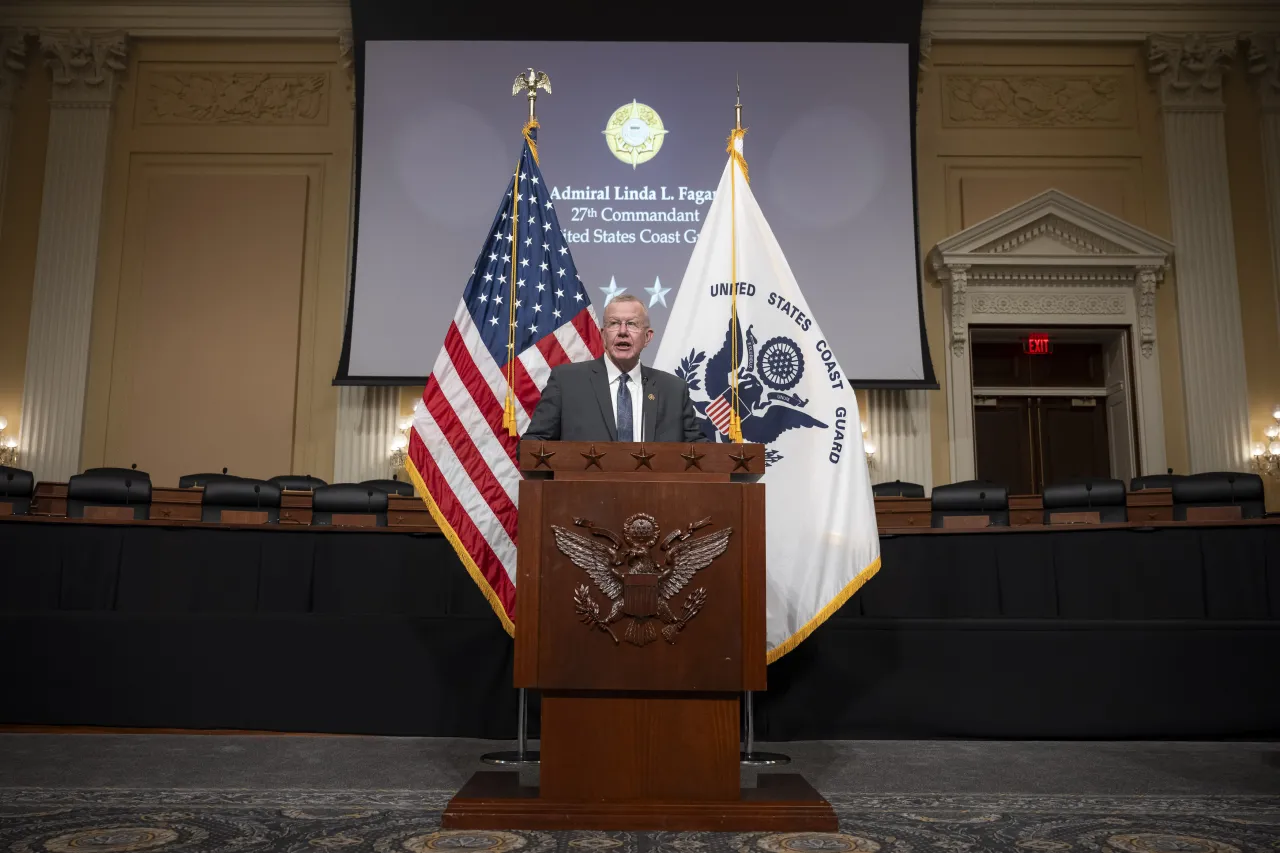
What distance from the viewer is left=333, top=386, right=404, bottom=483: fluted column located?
9.19m

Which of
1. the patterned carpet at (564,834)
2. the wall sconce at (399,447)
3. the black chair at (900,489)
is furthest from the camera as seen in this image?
the wall sconce at (399,447)

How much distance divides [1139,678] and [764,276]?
2.22 meters

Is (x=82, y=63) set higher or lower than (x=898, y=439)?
higher

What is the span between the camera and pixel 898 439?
9281 millimetres

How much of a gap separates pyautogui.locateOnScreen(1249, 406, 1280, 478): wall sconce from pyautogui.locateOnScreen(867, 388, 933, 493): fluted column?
3.03 meters

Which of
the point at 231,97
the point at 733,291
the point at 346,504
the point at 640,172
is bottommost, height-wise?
the point at 346,504

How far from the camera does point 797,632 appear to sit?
3.71 meters

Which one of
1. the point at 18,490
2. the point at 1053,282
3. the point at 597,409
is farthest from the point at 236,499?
the point at 1053,282

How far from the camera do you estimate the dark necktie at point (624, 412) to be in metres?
3.21

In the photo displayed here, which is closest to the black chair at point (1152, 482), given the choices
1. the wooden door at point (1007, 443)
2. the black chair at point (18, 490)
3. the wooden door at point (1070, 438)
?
the wooden door at point (1007, 443)

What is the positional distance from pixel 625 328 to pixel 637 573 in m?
0.88

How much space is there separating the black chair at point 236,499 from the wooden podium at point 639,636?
318 centimetres

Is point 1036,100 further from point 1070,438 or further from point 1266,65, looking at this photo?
point 1070,438

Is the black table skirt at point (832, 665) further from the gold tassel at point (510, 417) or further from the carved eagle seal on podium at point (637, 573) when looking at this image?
the carved eagle seal on podium at point (637, 573)
